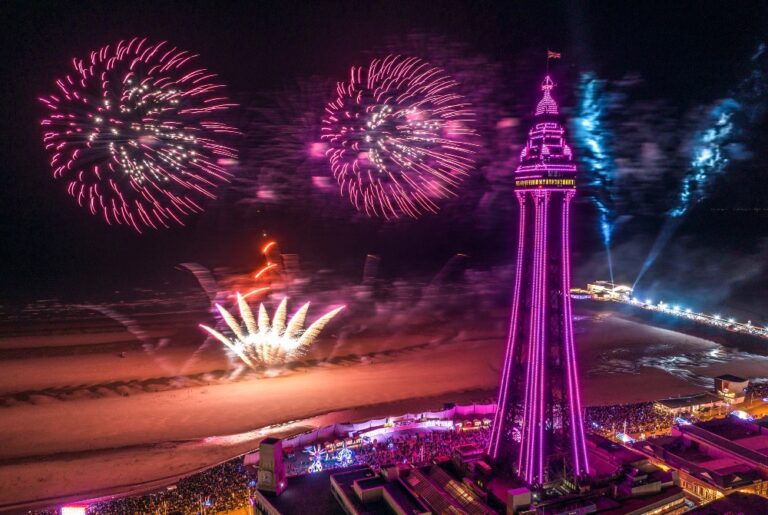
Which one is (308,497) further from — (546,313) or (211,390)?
(211,390)

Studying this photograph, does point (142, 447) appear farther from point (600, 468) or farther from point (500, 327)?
point (500, 327)

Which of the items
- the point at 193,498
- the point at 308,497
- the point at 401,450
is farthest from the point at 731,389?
the point at 193,498

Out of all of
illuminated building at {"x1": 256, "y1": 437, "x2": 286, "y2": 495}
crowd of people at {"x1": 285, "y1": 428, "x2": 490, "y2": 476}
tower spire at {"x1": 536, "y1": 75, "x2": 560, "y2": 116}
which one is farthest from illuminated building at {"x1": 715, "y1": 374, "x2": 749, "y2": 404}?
illuminated building at {"x1": 256, "y1": 437, "x2": 286, "y2": 495}

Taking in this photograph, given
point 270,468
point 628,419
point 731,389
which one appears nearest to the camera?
point 270,468

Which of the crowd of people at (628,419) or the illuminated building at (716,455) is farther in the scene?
the crowd of people at (628,419)

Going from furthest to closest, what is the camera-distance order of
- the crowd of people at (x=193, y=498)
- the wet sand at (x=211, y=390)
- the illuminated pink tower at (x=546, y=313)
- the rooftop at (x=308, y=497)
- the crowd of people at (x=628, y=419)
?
the crowd of people at (x=628, y=419) < the wet sand at (x=211, y=390) < the illuminated pink tower at (x=546, y=313) < the crowd of people at (x=193, y=498) < the rooftop at (x=308, y=497)

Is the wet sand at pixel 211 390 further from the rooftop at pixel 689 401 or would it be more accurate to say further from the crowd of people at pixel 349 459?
the crowd of people at pixel 349 459

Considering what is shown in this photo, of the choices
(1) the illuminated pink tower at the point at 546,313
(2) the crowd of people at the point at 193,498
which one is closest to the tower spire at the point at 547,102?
(1) the illuminated pink tower at the point at 546,313

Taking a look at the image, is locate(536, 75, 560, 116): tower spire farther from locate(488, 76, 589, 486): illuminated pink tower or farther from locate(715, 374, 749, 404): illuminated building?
locate(715, 374, 749, 404): illuminated building
